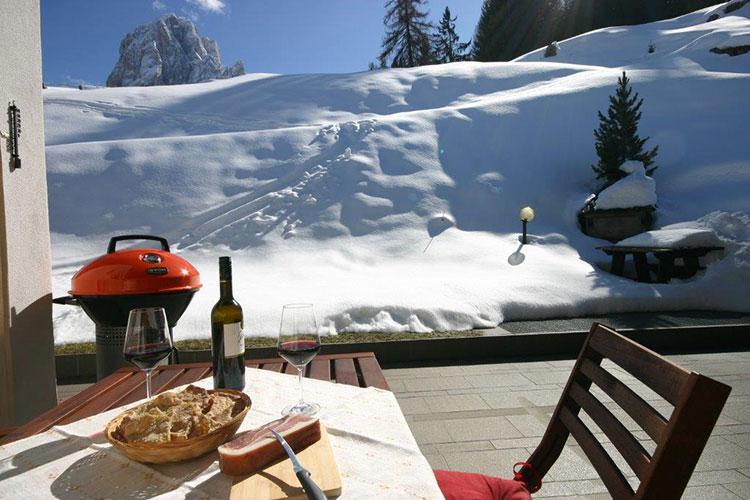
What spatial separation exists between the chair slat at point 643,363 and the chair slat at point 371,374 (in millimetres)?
659

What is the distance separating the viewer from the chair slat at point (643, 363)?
880 millimetres

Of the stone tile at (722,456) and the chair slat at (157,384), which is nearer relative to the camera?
the chair slat at (157,384)

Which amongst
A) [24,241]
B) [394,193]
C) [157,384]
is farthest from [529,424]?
[394,193]

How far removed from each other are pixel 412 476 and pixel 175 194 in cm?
985

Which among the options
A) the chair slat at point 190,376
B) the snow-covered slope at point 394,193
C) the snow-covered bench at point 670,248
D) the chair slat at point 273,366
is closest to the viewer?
the chair slat at point 190,376

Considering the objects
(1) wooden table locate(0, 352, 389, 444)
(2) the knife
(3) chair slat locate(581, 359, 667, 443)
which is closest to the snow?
(1) wooden table locate(0, 352, 389, 444)

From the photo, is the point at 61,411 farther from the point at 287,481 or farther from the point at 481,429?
the point at 481,429

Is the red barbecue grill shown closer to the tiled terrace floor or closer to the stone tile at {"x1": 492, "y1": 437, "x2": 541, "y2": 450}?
the tiled terrace floor

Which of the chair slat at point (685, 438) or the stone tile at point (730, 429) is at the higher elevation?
the chair slat at point (685, 438)

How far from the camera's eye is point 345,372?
5.31ft

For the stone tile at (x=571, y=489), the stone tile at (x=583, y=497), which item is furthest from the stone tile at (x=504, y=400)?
the stone tile at (x=583, y=497)

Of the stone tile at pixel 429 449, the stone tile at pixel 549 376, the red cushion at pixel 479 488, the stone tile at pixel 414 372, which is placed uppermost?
the red cushion at pixel 479 488

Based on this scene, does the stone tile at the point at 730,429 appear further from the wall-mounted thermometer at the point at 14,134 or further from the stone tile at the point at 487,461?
the wall-mounted thermometer at the point at 14,134

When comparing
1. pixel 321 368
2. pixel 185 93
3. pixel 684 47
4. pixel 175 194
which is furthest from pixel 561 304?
pixel 684 47
